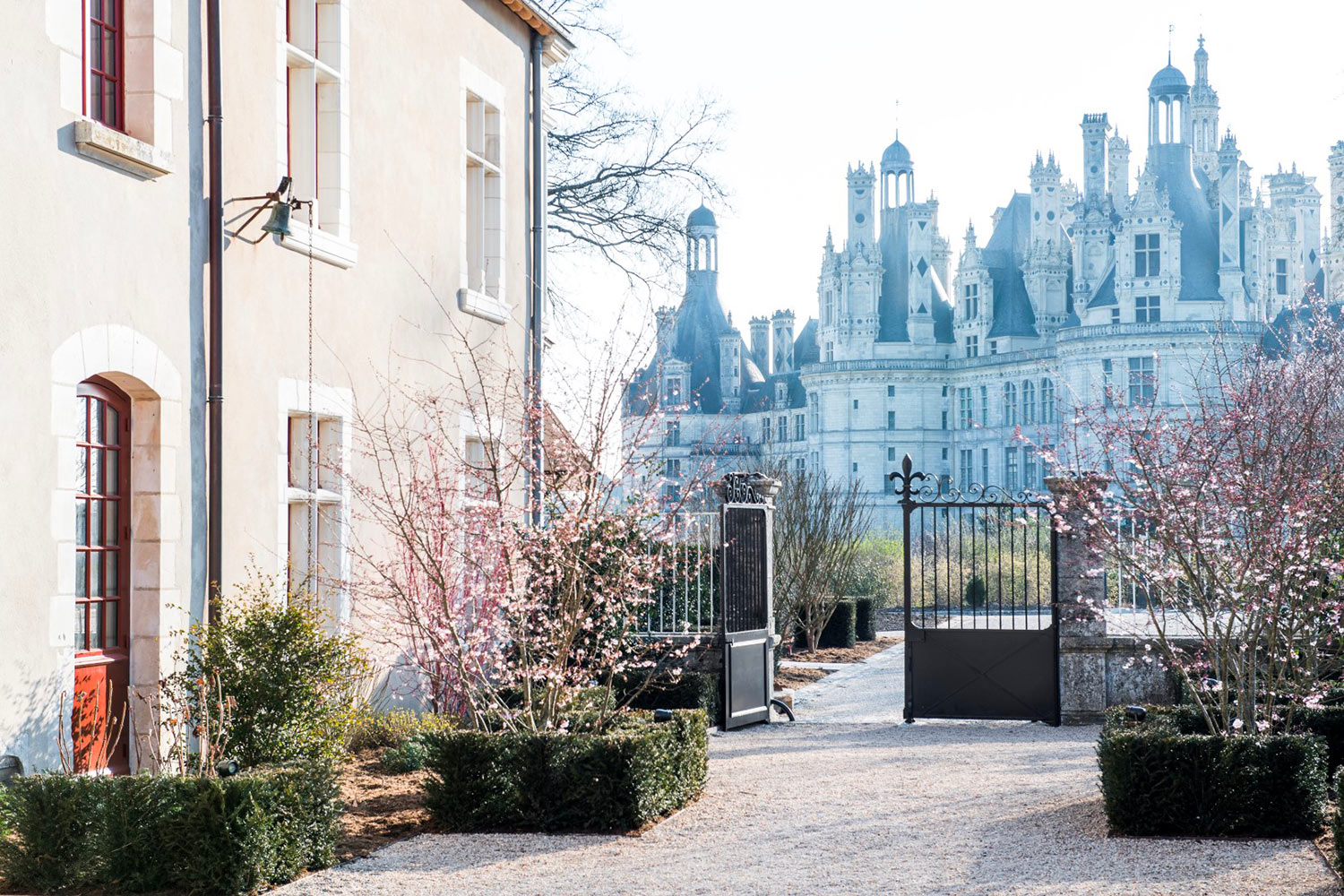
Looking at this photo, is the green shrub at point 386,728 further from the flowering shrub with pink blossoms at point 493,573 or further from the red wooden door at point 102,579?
the red wooden door at point 102,579

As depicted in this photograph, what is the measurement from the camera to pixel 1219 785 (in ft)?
23.5

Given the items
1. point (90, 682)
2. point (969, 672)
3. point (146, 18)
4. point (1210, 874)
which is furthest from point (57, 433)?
point (969, 672)

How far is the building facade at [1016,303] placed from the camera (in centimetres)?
6312

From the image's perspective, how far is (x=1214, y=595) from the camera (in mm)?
8805

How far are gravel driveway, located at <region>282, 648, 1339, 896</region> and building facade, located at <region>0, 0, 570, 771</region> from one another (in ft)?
6.06

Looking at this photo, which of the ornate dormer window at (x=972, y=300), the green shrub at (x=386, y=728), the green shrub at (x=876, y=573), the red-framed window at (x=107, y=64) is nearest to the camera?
the red-framed window at (x=107, y=64)

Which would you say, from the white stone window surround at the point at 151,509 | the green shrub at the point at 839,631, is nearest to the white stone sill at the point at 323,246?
the white stone window surround at the point at 151,509

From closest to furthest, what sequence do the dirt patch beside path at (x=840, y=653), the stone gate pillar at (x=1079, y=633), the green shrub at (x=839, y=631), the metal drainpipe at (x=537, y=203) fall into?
the stone gate pillar at (x=1079, y=633) < the metal drainpipe at (x=537, y=203) < the dirt patch beside path at (x=840, y=653) < the green shrub at (x=839, y=631)

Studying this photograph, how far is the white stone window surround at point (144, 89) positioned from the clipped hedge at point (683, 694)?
5.61 metres

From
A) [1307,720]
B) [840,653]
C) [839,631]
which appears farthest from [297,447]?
[839,631]

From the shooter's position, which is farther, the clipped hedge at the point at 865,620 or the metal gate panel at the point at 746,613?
the clipped hedge at the point at 865,620

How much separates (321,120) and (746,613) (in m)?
5.10

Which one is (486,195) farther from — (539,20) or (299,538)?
(299,538)

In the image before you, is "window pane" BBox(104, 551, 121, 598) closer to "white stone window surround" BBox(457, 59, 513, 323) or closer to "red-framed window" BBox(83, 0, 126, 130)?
"red-framed window" BBox(83, 0, 126, 130)
